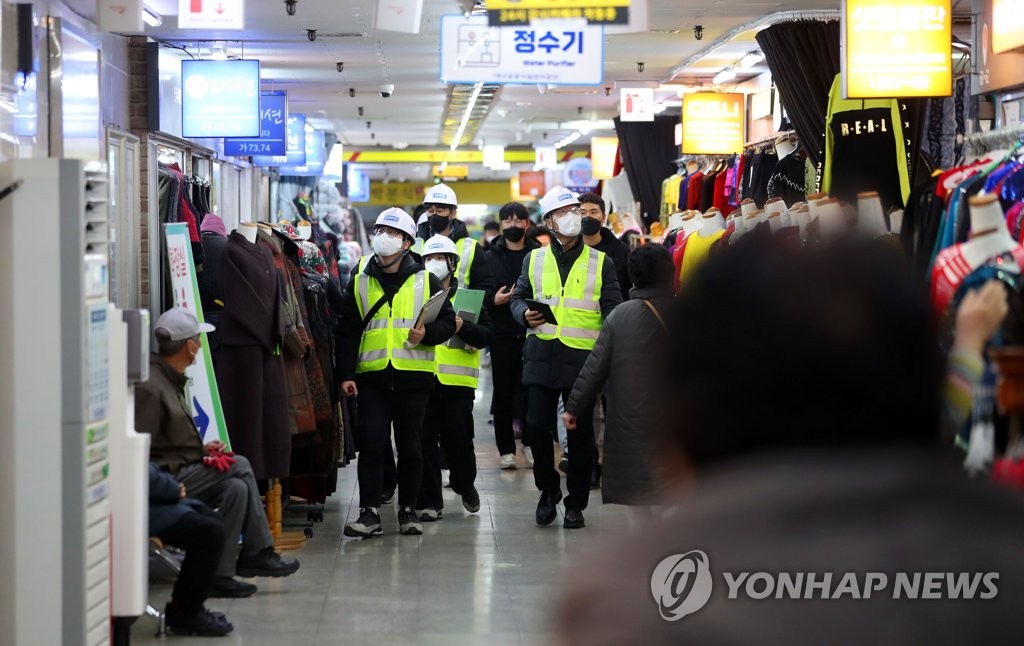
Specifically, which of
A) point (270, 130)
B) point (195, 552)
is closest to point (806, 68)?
point (195, 552)

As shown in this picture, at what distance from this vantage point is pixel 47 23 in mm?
7766

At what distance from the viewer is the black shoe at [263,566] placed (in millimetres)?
5871

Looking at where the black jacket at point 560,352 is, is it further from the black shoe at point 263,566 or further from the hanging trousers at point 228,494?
the hanging trousers at point 228,494

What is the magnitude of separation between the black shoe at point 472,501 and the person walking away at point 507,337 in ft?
4.45

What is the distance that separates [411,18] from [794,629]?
22.0 ft

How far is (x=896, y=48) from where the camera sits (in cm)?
742

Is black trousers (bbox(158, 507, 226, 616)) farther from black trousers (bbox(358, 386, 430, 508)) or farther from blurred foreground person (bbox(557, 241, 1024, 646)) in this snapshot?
blurred foreground person (bbox(557, 241, 1024, 646))

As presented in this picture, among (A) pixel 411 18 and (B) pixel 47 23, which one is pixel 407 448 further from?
(B) pixel 47 23

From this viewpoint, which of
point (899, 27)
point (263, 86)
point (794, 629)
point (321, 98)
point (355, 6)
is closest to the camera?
point (794, 629)

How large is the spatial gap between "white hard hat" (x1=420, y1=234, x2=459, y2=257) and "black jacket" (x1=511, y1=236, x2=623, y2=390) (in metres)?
0.64

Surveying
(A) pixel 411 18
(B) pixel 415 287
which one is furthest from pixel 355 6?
(B) pixel 415 287

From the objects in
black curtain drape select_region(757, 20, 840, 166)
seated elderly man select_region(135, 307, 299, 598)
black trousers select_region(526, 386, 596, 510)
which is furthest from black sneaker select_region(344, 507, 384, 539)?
black curtain drape select_region(757, 20, 840, 166)

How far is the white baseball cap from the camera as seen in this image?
545 cm

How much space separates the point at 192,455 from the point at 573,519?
2.43 m
